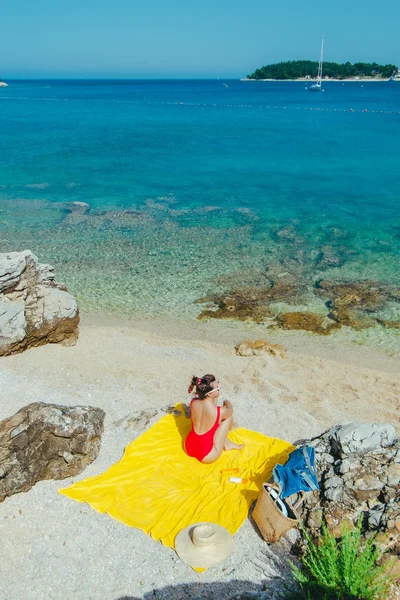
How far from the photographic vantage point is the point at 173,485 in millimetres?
7102

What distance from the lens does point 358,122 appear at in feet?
193

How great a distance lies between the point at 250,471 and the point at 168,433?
62.0 inches

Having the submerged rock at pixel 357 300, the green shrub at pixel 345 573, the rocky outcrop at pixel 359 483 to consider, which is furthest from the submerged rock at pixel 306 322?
the green shrub at pixel 345 573

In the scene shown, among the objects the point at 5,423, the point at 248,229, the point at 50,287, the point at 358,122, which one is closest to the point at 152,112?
the point at 358,122

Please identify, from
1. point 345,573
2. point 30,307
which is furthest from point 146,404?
point 345,573

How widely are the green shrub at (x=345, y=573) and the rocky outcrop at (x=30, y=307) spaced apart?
296 inches

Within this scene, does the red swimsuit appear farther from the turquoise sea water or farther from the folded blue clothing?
the turquoise sea water

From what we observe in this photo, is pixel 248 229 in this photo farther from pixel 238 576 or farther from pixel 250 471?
pixel 238 576

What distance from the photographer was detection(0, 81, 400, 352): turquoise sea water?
15994 millimetres

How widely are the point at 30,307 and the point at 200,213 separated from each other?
45.2 ft

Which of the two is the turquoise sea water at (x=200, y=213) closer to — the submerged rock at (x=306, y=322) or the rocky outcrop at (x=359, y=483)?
the submerged rock at (x=306, y=322)

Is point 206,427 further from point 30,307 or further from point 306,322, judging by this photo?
point 306,322

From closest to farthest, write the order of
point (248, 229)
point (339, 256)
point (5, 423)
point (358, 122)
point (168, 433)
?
point (5, 423) → point (168, 433) → point (339, 256) → point (248, 229) → point (358, 122)

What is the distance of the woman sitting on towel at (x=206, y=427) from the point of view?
24.3ft
